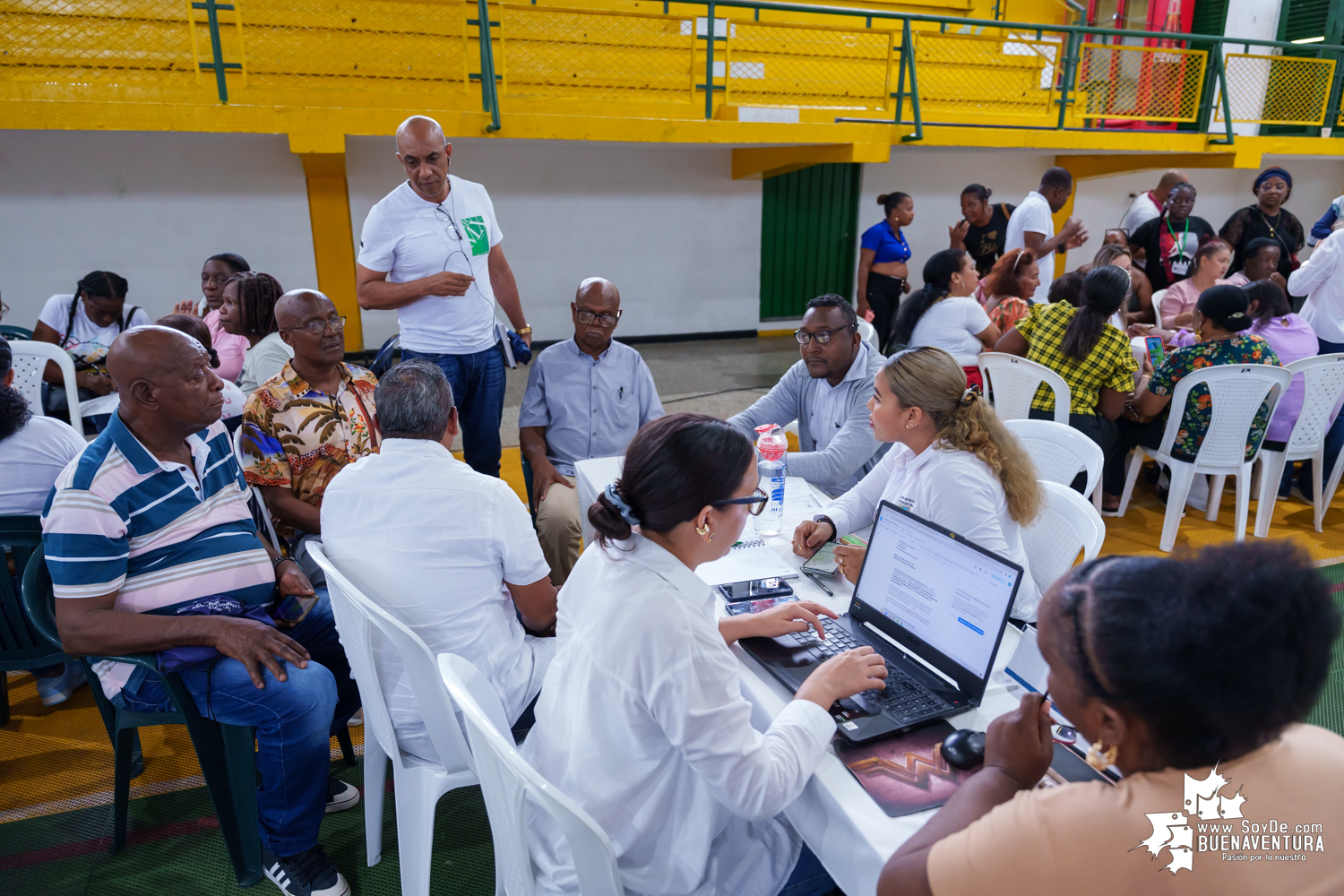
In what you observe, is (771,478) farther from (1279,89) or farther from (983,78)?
(1279,89)

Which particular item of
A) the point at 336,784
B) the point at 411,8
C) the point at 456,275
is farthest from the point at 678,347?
the point at 336,784

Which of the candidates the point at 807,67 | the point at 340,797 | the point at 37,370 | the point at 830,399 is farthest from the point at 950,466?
the point at 807,67

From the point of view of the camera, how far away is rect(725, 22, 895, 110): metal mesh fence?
8.09 meters

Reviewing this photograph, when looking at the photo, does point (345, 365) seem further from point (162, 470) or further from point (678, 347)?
point (678, 347)

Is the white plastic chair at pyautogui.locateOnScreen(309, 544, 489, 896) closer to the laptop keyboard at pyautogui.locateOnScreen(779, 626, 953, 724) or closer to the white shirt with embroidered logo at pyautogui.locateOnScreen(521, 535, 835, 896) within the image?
the white shirt with embroidered logo at pyautogui.locateOnScreen(521, 535, 835, 896)

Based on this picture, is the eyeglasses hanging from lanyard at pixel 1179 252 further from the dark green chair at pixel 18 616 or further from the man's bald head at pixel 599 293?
the dark green chair at pixel 18 616

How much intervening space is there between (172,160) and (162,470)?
6.19m

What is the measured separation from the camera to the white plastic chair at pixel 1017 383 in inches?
145

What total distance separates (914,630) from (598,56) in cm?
758

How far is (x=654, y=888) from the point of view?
1262 millimetres

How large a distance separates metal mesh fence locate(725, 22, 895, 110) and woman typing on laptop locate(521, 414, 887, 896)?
7514 millimetres

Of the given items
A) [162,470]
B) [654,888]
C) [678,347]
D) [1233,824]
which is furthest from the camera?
[678,347]

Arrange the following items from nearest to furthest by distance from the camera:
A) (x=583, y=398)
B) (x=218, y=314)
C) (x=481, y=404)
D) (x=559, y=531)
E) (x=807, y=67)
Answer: (x=559, y=531), (x=583, y=398), (x=481, y=404), (x=218, y=314), (x=807, y=67)

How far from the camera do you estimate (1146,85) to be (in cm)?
885
